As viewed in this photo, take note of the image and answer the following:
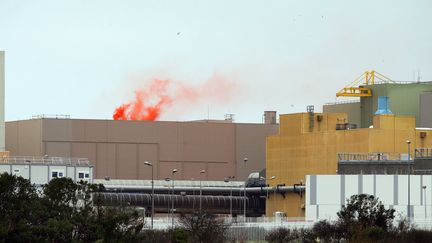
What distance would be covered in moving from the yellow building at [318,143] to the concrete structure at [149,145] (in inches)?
674

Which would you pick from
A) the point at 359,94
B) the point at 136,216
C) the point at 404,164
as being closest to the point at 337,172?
the point at 404,164

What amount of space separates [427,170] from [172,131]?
47.8 metres

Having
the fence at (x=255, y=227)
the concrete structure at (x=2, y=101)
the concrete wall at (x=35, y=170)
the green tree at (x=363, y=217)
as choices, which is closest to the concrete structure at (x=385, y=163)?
the fence at (x=255, y=227)

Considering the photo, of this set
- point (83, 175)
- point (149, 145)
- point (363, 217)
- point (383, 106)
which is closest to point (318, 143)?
point (383, 106)

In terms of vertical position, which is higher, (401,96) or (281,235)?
(401,96)

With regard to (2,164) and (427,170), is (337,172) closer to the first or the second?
(427,170)

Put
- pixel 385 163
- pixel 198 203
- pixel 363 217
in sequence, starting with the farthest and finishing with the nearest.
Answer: pixel 198 203
pixel 385 163
pixel 363 217

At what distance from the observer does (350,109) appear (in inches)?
6619

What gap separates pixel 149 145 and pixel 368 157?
3806cm

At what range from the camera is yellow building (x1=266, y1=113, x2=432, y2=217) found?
141500 mm

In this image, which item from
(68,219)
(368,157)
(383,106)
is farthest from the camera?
(383,106)

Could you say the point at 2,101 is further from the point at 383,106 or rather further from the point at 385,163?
the point at 385,163

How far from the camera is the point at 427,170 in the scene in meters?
127

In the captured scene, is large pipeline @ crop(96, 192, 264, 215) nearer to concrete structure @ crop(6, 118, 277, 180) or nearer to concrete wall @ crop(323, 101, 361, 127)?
concrete structure @ crop(6, 118, 277, 180)
